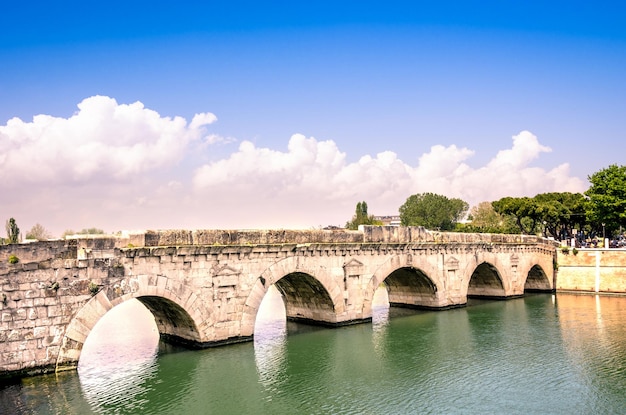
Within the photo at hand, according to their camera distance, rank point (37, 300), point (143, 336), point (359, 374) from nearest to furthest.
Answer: point (37, 300), point (359, 374), point (143, 336)

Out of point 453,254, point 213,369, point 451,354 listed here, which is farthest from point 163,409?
point 453,254

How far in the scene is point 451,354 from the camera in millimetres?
21859

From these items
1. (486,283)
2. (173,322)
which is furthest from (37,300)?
(486,283)

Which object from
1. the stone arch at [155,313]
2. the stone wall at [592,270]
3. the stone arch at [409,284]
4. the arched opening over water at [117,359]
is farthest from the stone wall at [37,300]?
the stone wall at [592,270]

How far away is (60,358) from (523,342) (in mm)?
A: 18602

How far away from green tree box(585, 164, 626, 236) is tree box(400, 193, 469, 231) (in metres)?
41.5

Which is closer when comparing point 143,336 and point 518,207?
point 143,336

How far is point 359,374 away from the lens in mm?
18969

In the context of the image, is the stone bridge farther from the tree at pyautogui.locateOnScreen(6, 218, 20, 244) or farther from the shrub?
the tree at pyautogui.locateOnScreen(6, 218, 20, 244)

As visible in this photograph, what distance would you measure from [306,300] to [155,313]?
7819mm

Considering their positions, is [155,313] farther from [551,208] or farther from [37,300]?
[551,208]

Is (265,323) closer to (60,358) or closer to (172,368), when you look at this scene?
(172,368)

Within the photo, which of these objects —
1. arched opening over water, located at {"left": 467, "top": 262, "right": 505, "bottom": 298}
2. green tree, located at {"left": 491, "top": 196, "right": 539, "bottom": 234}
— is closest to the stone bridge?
arched opening over water, located at {"left": 467, "top": 262, "right": 505, "bottom": 298}

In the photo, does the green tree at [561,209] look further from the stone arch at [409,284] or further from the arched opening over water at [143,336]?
the arched opening over water at [143,336]
